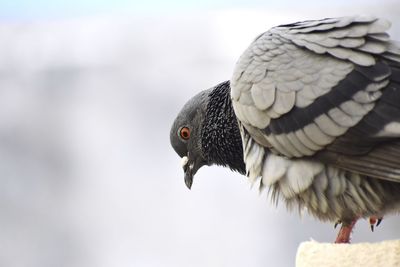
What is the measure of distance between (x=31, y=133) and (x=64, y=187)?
2.09 ft

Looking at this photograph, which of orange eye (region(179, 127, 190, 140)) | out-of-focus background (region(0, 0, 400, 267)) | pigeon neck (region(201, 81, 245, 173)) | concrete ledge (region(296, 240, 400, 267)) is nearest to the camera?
concrete ledge (region(296, 240, 400, 267))

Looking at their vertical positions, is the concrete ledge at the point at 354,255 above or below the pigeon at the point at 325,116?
below

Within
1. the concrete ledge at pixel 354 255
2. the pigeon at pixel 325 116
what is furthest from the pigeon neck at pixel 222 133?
the concrete ledge at pixel 354 255

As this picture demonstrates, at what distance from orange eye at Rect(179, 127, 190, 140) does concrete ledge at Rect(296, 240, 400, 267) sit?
5.56 ft

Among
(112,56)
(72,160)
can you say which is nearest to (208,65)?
(112,56)

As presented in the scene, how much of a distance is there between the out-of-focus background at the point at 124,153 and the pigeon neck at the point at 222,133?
272 centimetres

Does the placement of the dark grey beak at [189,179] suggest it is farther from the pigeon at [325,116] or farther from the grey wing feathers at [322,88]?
the grey wing feathers at [322,88]

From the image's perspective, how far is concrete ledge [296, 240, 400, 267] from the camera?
3.76 meters

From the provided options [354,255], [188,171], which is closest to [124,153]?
[188,171]

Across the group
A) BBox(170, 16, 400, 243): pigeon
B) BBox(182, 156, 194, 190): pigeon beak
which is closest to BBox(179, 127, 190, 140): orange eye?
BBox(182, 156, 194, 190): pigeon beak

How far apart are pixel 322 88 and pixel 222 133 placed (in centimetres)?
104

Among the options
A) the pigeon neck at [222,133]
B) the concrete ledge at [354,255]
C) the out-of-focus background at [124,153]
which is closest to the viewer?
the concrete ledge at [354,255]

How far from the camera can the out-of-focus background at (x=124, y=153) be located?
8.15 metres

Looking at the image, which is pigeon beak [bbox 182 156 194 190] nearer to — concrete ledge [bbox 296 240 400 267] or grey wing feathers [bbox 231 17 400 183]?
grey wing feathers [bbox 231 17 400 183]
